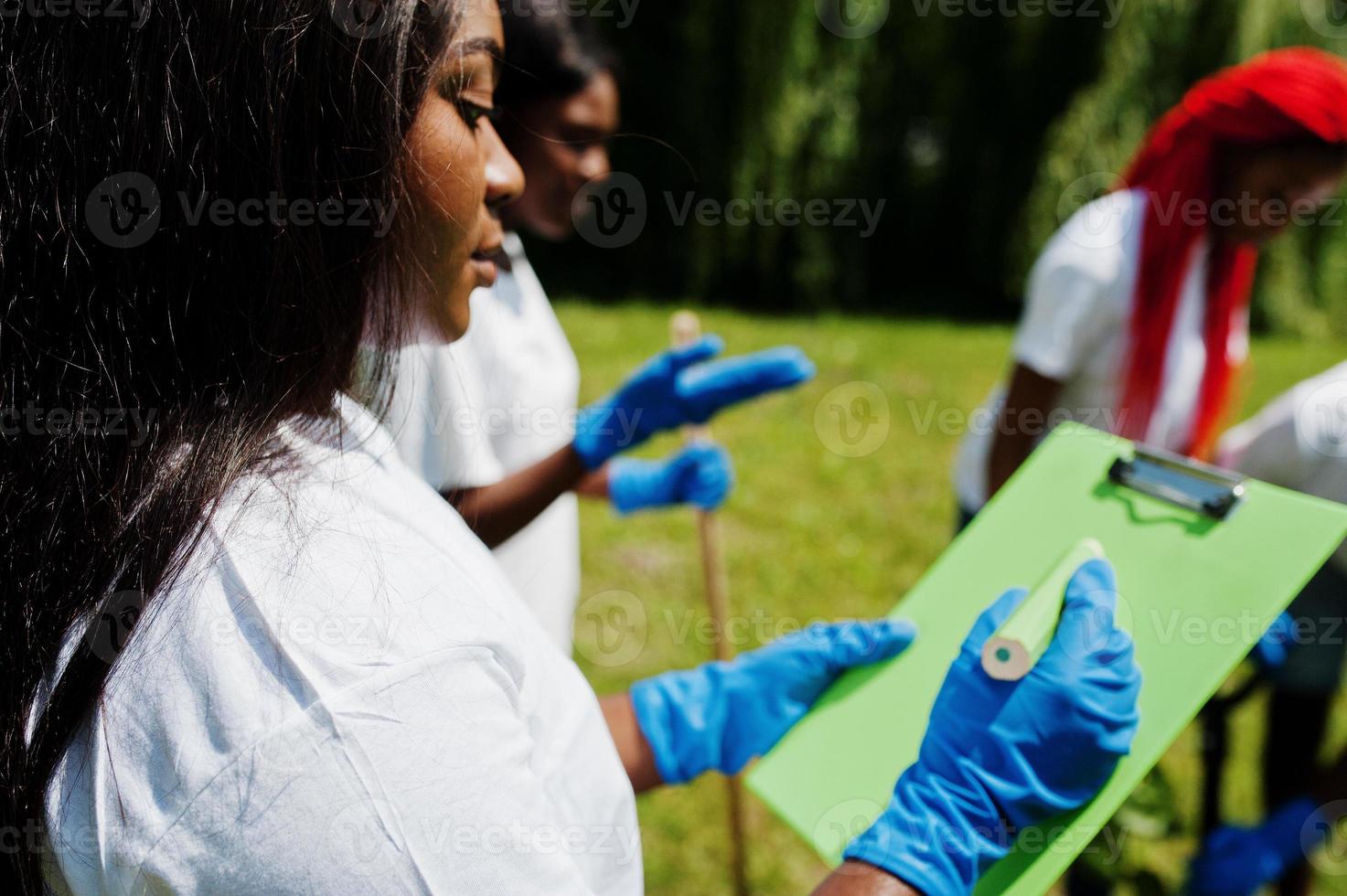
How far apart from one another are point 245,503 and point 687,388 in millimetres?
1309

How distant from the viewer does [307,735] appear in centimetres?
65

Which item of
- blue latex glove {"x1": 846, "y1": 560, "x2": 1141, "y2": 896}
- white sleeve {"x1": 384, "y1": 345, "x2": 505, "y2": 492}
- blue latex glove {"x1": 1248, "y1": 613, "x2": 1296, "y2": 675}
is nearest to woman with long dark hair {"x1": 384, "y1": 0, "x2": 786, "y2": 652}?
white sleeve {"x1": 384, "y1": 345, "x2": 505, "y2": 492}

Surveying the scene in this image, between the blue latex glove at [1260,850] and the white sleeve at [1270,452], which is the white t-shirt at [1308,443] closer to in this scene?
the white sleeve at [1270,452]

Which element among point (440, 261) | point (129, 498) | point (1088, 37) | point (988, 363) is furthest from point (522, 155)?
point (1088, 37)

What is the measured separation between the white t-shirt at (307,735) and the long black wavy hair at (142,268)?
0.15 feet

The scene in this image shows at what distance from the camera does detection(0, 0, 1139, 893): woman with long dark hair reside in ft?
2.16

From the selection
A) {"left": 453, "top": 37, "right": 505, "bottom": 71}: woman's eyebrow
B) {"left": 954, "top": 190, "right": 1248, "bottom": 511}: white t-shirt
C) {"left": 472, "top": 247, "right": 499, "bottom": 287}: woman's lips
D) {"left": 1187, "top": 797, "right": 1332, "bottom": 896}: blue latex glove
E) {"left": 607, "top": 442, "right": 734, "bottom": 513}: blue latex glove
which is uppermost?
{"left": 453, "top": 37, "right": 505, "bottom": 71}: woman's eyebrow

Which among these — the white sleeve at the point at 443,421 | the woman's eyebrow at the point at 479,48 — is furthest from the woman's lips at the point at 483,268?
the white sleeve at the point at 443,421

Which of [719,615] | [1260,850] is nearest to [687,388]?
[719,615]

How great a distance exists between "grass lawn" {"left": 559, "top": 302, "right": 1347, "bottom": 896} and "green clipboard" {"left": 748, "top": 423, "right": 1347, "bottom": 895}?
1253mm

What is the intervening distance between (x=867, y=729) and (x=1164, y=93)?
6014 millimetres

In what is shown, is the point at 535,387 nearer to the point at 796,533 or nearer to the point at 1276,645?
the point at 1276,645

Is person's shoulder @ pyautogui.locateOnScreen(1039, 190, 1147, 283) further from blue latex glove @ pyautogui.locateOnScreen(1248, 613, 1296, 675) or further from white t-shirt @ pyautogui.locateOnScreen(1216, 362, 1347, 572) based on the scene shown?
blue latex glove @ pyautogui.locateOnScreen(1248, 613, 1296, 675)

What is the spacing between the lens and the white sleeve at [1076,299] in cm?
195
